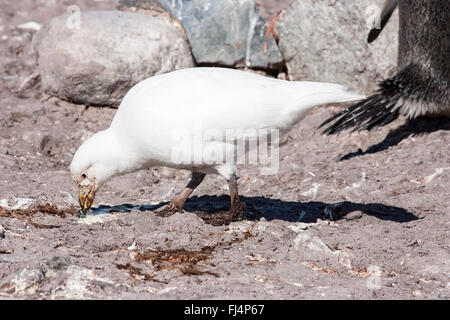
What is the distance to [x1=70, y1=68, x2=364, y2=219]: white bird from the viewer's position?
16.2ft

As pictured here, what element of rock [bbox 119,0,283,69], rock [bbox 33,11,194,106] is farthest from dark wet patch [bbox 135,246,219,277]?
rock [bbox 119,0,283,69]

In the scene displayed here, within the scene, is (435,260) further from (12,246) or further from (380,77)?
(380,77)

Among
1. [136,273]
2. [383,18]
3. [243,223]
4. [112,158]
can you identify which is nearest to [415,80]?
[383,18]

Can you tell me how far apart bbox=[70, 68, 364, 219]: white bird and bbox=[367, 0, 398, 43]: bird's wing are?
2941 mm

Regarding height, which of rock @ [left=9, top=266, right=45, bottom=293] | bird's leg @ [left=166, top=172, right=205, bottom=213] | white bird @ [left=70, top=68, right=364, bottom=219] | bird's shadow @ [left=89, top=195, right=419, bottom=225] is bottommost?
bird's shadow @ [left=89, top=195, right=419, bottom=225]

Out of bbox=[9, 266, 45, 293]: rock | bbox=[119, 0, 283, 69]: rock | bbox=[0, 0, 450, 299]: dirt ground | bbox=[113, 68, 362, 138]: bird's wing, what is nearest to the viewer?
bbox=[9, 266, 45, 293]: rock

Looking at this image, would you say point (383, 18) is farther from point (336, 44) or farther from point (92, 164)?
point (92, 164)

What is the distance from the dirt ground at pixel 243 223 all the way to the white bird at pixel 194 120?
0.40 metres

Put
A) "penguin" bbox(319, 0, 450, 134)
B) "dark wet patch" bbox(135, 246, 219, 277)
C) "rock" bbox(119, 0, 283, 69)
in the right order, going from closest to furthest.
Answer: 1. "dark wet patch" bbox(135, 246, 219, 277)
2. "penguin" bbox(319, 0, 450, 134)
3. "rock" bbox(119, 0, 283, 69)

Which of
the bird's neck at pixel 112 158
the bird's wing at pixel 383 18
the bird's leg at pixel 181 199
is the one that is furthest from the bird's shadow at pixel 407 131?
the bird's neck at pixel 112 158

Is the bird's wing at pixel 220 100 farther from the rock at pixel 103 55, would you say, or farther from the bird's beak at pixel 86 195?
the rock at pixel 103 55

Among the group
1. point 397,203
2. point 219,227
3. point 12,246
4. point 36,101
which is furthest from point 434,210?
point 36,101

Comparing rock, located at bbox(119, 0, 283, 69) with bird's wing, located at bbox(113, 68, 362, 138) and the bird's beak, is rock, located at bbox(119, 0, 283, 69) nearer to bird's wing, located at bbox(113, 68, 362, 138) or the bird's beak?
bird's wing, located at bbox(113, 68, 362, 138)

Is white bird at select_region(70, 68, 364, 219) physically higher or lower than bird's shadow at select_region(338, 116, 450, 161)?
higher
